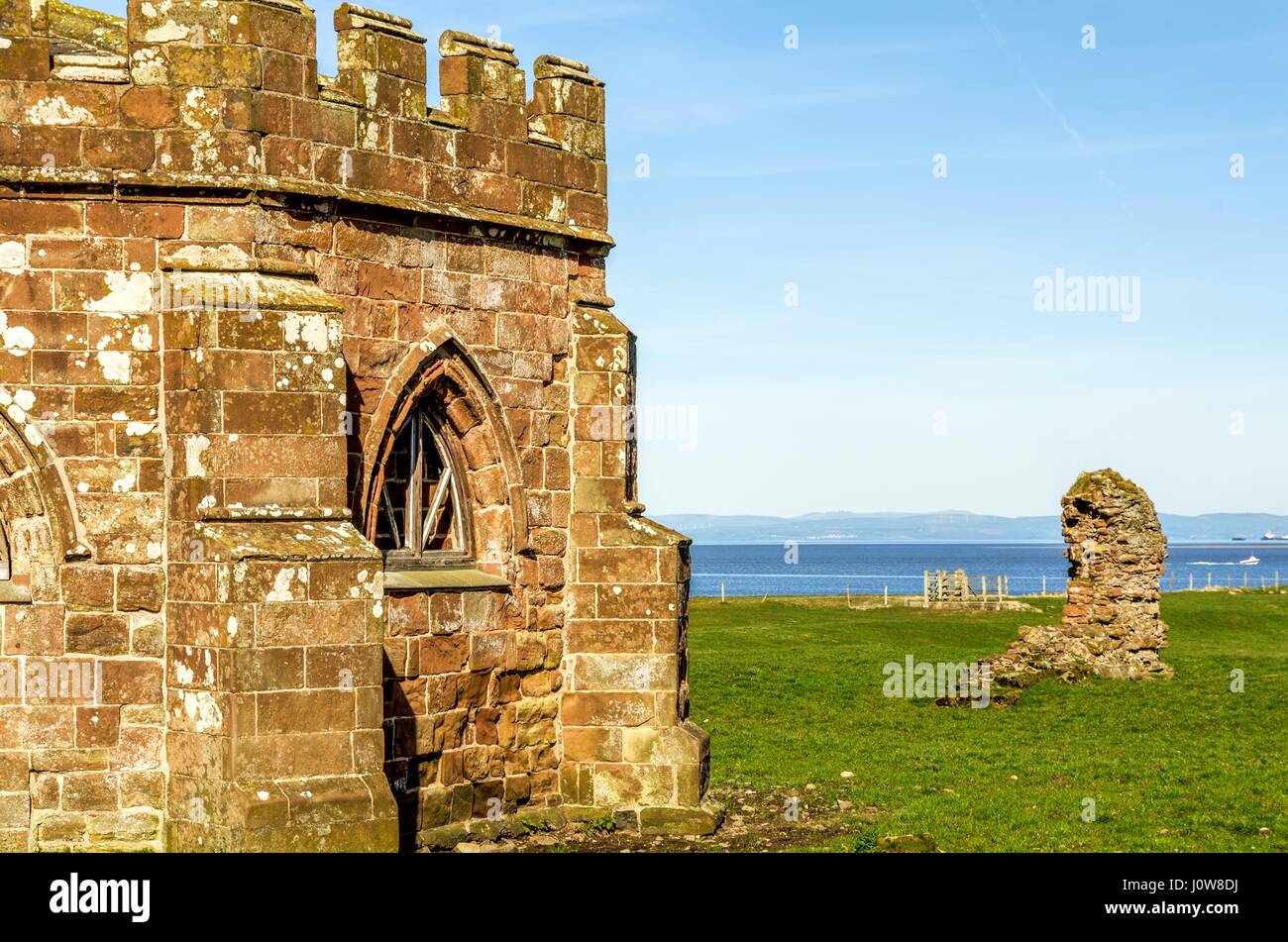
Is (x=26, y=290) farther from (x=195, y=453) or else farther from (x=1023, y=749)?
Answer: (x=1023, y=749)

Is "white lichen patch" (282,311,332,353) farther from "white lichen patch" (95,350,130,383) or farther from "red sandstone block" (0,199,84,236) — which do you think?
"red sandstone block" (0,199,84,236)

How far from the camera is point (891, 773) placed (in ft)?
50.1

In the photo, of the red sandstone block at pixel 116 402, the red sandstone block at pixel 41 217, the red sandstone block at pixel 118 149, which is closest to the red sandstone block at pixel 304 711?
the red sandstone block at pixel 116 402

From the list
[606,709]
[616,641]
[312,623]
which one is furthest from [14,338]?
[606,709]

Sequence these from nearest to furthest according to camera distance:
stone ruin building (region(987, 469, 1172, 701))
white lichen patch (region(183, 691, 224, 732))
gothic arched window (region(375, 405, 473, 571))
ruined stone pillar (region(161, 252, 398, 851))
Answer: ruined stone pillar (region(161, 252, 398, 851)), white lichen patch (region(183, 691, 224, 732)), gothic arched window (region(375, 405, 473, 571)), stone ruin building (region(987, 469, 1172, 701))

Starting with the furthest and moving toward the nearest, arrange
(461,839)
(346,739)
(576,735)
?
(576,735) → (461,839) → (346,739)

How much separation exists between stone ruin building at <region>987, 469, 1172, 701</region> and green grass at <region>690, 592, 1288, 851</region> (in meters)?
0.66

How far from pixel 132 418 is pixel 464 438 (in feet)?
9.00

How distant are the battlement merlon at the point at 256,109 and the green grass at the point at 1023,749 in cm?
636

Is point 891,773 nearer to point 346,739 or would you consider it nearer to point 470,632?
point 470,632

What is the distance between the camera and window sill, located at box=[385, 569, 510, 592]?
37.5 ft

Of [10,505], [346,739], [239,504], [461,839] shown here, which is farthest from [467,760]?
[10,505]

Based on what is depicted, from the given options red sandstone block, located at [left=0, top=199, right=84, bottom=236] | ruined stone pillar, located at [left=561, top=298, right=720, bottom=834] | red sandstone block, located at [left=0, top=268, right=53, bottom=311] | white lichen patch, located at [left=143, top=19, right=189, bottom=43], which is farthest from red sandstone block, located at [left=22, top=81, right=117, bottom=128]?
ruined stone pillar, located at [left=561, top=298, right=720, bottom=834]

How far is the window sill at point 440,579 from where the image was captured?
37.5ft
